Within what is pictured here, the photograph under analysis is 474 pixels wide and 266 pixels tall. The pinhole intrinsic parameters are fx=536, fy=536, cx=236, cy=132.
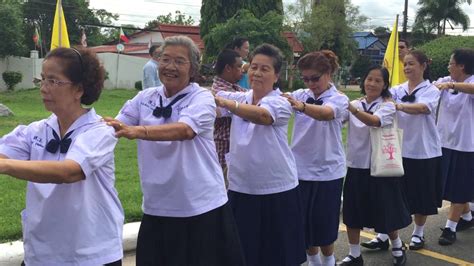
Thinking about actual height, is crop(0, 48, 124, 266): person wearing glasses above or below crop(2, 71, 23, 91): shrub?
above

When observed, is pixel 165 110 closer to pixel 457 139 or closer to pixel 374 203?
pixel 374 203

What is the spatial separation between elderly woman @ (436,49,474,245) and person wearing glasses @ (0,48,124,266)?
A: 13.5 ft

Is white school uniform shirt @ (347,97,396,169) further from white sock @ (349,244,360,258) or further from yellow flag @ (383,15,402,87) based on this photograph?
yellow flag @ (383,15,402,87)

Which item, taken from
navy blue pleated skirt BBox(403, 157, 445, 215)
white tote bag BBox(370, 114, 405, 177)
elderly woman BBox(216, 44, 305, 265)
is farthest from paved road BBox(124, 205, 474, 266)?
elderly woman BBox(216, 44, 305, 265)

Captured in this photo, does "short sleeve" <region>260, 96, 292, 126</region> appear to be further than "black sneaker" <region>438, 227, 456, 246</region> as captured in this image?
No

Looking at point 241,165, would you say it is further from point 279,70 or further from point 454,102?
point 454,102

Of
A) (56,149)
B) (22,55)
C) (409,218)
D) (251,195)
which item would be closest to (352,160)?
(409,218)

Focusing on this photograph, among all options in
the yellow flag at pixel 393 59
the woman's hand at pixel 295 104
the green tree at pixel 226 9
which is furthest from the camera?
the green tree at pixel 226 9

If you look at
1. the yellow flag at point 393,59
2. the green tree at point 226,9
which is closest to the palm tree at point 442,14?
the green tree at point 226,9

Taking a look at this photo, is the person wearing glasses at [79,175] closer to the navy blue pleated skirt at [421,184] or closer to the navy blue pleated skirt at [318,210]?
the navy blue pleated skirt at [318,210]

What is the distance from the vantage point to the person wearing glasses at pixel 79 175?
2.31 metres

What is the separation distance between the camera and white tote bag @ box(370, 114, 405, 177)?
4.45 metres

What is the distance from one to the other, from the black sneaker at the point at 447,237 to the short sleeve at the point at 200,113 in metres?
3.54

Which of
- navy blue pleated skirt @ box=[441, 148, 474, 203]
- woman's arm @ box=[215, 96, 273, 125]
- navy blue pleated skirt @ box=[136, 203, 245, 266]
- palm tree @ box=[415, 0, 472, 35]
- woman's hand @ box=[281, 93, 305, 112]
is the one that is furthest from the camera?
palm tree @ box=[415, 0, 472, 35]
